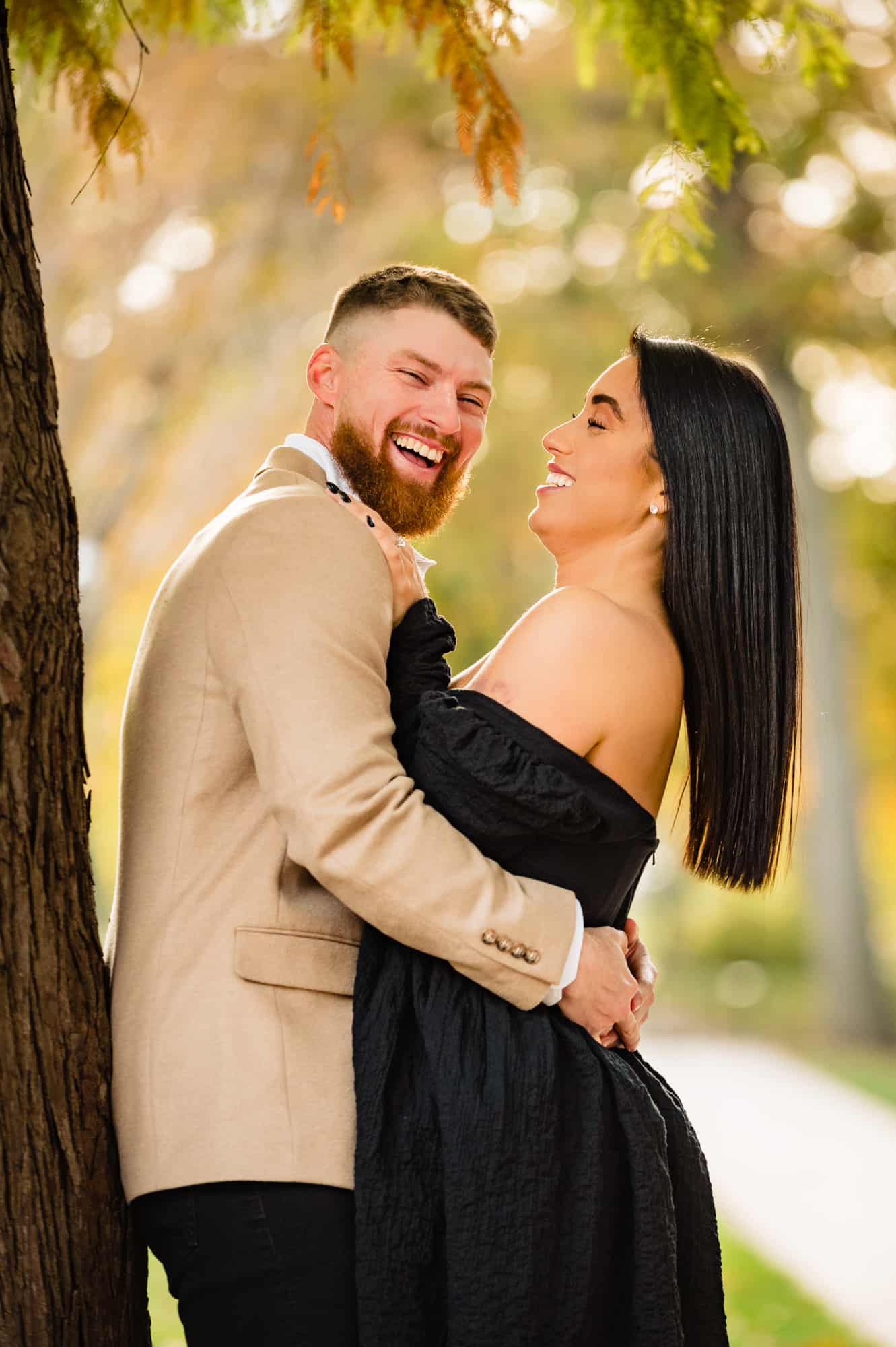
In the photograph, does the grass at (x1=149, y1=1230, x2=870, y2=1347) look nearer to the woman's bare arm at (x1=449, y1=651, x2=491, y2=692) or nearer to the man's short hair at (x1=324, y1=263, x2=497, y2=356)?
the woman's bare arm at (x1=449, y1=651, x2=491, y2=692)

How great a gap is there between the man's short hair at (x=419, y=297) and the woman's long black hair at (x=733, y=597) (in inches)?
17.6

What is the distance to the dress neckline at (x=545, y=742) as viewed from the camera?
98.5 inches

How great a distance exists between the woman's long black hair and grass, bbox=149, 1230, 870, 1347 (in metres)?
3.59

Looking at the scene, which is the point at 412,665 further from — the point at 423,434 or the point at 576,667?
the point at 423,434

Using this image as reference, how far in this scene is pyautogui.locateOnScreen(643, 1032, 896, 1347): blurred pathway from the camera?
6.46 m

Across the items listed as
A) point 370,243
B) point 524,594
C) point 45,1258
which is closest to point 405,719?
point 45,1258

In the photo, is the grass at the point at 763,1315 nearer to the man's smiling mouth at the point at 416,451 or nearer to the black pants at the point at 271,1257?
the black pants at the point at 271,1257

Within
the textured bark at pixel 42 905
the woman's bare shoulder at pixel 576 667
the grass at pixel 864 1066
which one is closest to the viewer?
the textured bark at pixel 42 905

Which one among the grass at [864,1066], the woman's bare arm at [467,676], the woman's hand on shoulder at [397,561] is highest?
the woman's hand on shoulder at [397,561]

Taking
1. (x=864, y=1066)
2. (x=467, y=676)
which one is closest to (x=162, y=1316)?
(x=467, y=676)

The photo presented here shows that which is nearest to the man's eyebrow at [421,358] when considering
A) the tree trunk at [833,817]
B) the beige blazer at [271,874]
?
the beige blazer at [271,874]

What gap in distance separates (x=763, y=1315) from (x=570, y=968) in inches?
170

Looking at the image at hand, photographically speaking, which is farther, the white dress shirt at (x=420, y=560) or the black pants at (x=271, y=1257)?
the white dress shirt at (x=420, y=560)

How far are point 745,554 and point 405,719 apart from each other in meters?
0.76
